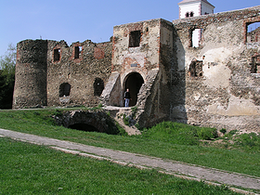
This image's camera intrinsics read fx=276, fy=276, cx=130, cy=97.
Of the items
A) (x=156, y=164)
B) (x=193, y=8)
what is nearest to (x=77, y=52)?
(x=156, y=164)

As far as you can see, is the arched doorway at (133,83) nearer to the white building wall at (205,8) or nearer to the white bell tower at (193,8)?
the white bell tower at (193,8)

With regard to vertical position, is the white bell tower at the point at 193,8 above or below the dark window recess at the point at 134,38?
above

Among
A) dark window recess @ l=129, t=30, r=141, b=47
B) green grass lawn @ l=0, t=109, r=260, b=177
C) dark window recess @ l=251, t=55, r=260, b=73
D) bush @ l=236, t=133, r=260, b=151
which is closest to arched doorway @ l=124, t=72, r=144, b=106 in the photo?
dark window recess @ l=129, t=30, r=141, b=47

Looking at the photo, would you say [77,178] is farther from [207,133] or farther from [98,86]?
[98,86]

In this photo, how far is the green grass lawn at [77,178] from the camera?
4453 millimetres

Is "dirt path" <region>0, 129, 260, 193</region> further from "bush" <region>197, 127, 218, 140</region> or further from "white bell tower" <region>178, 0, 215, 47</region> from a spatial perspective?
"white bell tower" <region>178, 0, 215, 47</region>

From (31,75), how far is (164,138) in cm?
1361

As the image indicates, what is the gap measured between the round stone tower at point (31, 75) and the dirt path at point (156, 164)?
14615 millimetres

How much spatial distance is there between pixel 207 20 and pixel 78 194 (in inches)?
554

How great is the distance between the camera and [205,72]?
15.8 m

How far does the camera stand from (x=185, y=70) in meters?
16.4

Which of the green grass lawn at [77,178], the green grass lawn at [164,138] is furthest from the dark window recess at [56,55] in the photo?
the green grass lawn at [77,178]

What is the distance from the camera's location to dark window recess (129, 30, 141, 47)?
17136 mm

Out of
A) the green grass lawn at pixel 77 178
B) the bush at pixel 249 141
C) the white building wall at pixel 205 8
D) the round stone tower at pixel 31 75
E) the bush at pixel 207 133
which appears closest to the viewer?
the green grass lawn at pixel 77 178
